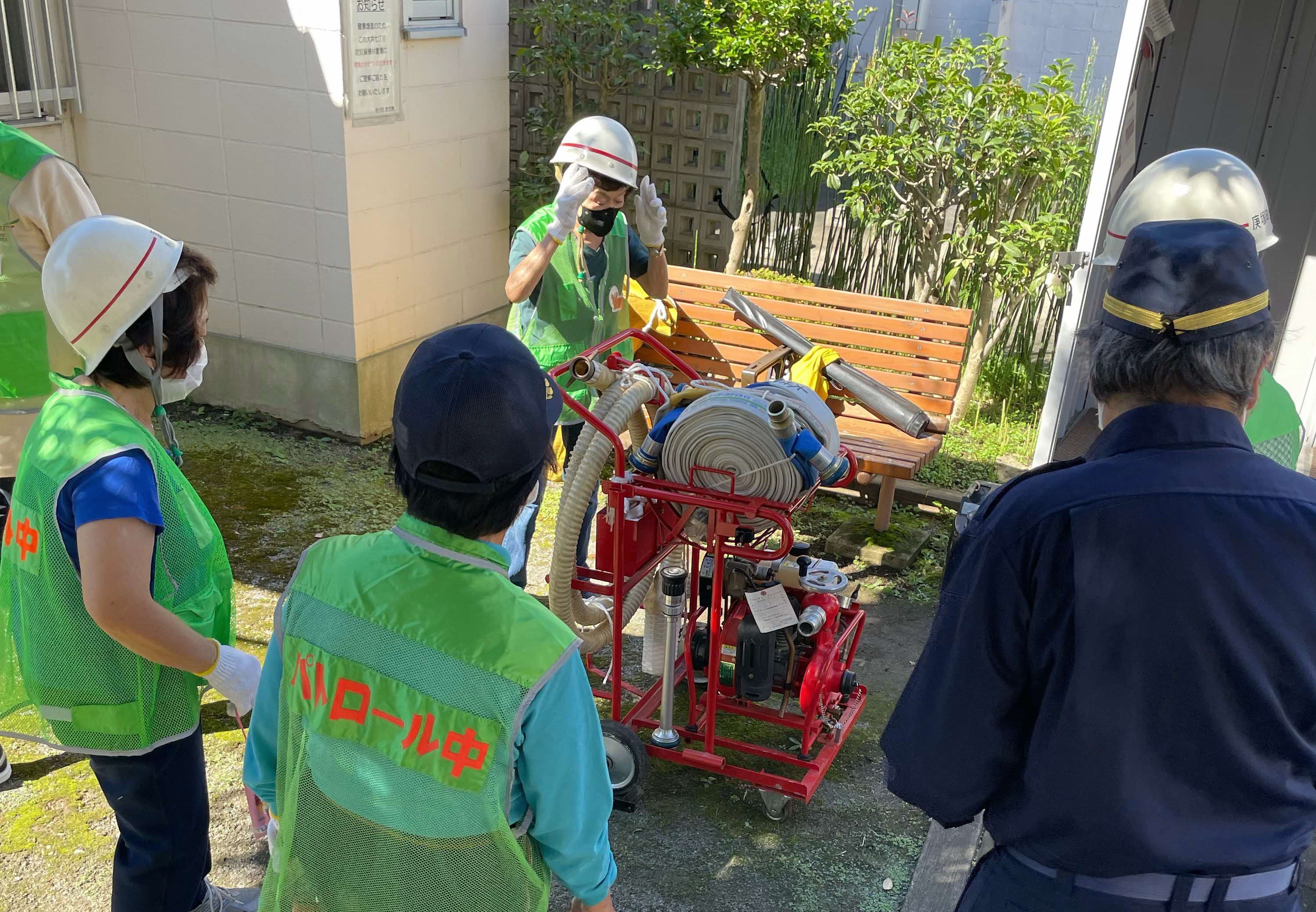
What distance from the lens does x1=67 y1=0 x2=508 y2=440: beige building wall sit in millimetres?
5523

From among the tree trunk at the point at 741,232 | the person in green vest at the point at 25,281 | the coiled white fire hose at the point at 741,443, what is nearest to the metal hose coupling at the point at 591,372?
the coiled white fire hose at the point at 741,443

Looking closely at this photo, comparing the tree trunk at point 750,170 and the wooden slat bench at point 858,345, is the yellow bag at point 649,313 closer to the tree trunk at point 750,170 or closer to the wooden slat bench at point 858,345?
the wooden slat bench at point 858,345

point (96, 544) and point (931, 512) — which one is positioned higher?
point (96, 544)

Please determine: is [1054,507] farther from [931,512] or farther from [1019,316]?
[1019,316]

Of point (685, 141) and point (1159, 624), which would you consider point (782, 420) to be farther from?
point (685, 141)

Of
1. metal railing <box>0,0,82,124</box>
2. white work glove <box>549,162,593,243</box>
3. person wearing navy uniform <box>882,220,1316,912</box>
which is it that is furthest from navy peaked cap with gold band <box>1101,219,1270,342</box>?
metal railing <box>0,0,82,124</box>

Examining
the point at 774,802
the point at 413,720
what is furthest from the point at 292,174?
the point at 413,720

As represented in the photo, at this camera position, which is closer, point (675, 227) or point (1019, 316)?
point (1019, 316)

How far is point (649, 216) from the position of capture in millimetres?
4168

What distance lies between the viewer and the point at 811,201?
23.0 feet

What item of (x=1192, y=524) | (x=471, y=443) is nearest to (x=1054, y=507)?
(x=1192, y=524)

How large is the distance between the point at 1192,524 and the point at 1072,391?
3564 millimetres

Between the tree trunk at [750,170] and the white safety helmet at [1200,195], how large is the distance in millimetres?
3555

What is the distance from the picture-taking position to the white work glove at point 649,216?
13.3ft
